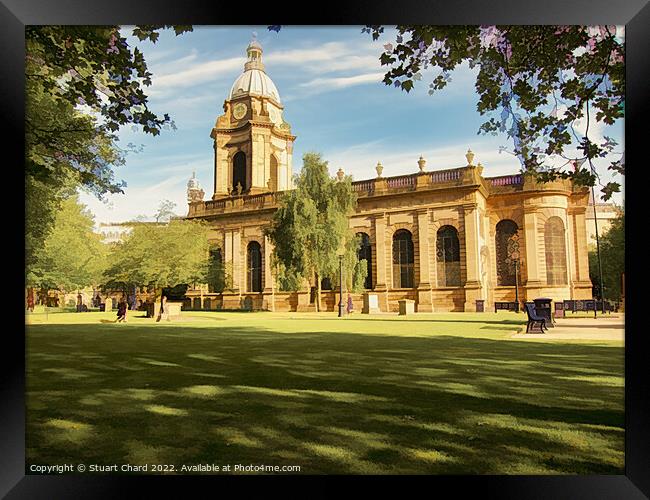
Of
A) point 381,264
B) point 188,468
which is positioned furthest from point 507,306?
point 188,468

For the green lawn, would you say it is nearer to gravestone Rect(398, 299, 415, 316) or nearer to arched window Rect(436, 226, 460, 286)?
arched window Rect(436, 226, 460, 286)

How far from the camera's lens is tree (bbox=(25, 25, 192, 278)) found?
461cm

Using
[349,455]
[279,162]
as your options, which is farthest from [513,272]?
[349,455]

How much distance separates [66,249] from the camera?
609 cm

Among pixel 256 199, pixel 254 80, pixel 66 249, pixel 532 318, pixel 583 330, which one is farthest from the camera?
pixel 256 199

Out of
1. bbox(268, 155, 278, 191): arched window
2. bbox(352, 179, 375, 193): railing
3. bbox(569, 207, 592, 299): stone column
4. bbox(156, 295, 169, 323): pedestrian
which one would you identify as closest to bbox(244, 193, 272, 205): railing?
bbox(268, 155, 278, 191): arched window

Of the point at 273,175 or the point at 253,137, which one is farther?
the point at 273,175

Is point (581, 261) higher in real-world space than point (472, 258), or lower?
lower

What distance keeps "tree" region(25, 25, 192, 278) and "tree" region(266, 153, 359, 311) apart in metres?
8.42

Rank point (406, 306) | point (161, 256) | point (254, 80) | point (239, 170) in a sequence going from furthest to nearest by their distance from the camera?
point (406, 306) → point (239, 170) → point (161, 256) → point (254, 80)

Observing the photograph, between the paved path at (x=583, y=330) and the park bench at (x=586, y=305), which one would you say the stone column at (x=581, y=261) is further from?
the paved path at (x=583, y=330)

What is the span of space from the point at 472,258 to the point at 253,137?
26.8 feet

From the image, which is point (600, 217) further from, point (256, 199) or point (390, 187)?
point (256, 199)

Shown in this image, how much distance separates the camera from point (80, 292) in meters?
7.25
